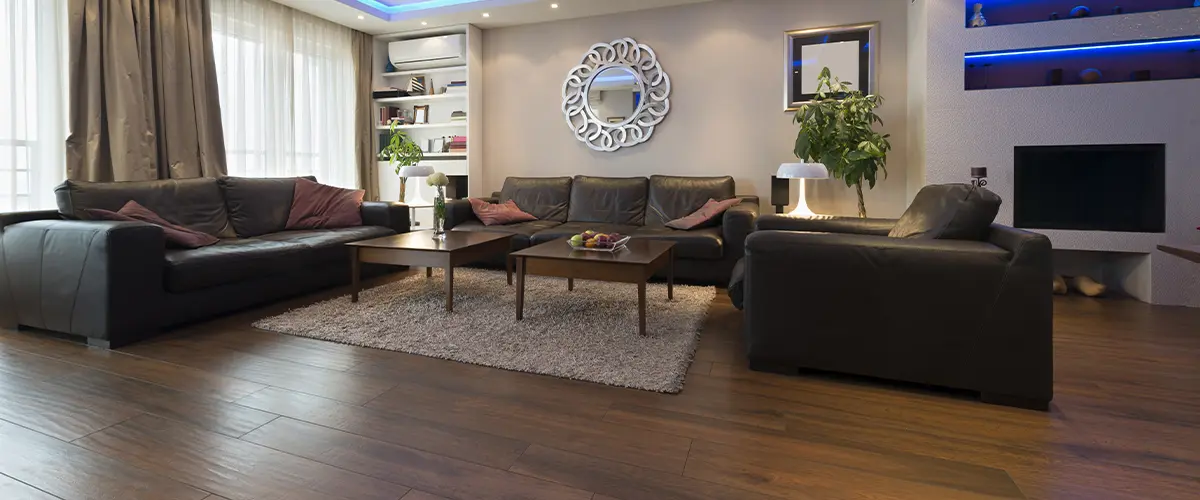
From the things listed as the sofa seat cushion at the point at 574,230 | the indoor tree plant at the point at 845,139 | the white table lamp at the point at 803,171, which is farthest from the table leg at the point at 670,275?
the indoor tree plant at the point at 845,139

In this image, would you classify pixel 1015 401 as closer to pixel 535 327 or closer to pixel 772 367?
pixel 772 367

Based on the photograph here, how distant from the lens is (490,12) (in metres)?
5.19

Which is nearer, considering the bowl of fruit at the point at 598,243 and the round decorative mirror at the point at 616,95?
the bowl of fruit at the point at 598,243

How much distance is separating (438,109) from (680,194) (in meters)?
2.89

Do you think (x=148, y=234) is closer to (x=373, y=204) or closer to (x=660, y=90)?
(x=373, y=204)

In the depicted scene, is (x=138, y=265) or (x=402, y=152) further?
(x=402, y=152)

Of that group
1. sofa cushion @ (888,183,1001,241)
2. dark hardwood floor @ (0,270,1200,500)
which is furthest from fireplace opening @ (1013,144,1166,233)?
sofa cushion @ (888,183,1001,241)

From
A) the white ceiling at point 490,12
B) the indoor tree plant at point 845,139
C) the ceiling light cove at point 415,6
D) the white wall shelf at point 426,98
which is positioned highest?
the ceiling light cove at point 415,6

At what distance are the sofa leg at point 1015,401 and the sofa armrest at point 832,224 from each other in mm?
1137

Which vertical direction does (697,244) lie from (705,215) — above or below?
below

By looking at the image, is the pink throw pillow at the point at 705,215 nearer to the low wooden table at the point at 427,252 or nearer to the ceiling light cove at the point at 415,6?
the low wooden table at the point at 427,252

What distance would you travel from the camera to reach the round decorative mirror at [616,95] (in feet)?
17.0

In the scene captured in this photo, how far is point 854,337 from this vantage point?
2.04 m

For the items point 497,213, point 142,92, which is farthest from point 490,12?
point 142,92
